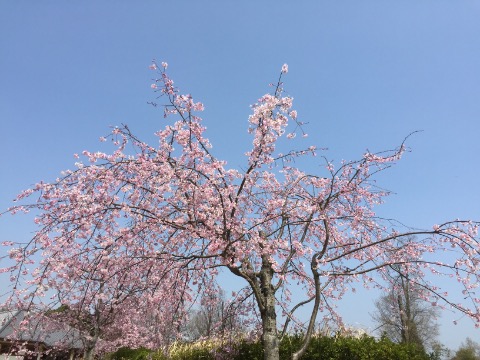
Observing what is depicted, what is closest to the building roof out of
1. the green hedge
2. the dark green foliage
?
the dark green foliage

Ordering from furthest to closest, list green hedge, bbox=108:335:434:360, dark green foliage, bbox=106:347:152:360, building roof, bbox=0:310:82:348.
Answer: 1. dark green foliage, bbox=106:347:152:360
2. building roof, bbox=0:310:82:348
3. green hedge, bbox=108:335:434:360

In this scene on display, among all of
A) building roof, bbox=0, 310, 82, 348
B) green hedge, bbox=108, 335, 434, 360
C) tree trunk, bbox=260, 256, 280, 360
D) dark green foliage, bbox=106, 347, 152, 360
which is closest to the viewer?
tree trunk, bbox=260, 256, 280, 360

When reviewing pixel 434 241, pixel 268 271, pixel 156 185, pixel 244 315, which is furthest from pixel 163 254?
pixel 434 241

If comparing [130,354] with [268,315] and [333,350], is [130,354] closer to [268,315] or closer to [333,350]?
[268,315]

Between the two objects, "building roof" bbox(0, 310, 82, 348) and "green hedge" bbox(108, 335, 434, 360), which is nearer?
"green hedge" bbox(108, 335, 434, 360)

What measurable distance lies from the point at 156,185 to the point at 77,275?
96.8 inches

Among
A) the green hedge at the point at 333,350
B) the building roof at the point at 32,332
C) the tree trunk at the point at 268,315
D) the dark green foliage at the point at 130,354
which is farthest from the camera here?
the dark green foliage at the point at 130,354

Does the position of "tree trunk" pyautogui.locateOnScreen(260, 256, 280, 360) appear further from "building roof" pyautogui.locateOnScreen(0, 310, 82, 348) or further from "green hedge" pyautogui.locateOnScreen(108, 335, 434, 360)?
"building roof" pyautogui.locateOnScreen(0, 310, 82, 348)

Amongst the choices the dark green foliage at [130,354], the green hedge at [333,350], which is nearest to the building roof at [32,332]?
the dark green foliage at [130,354]

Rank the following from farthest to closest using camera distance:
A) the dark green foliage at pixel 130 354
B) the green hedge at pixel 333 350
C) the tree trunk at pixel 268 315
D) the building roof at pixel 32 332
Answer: the dark green foliage at pixel 130 354 < the building roof at pixel 32 332 < the green hedge at pixel 333 350 < the tree trunk at pixel 268 315

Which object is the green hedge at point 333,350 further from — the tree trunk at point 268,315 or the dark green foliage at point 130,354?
the dark green foliage at point 130,354

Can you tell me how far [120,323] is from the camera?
15.4m

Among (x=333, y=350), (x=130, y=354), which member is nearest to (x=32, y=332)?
(x=130, y=354)

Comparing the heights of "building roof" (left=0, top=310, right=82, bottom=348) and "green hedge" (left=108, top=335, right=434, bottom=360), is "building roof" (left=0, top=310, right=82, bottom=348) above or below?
above
